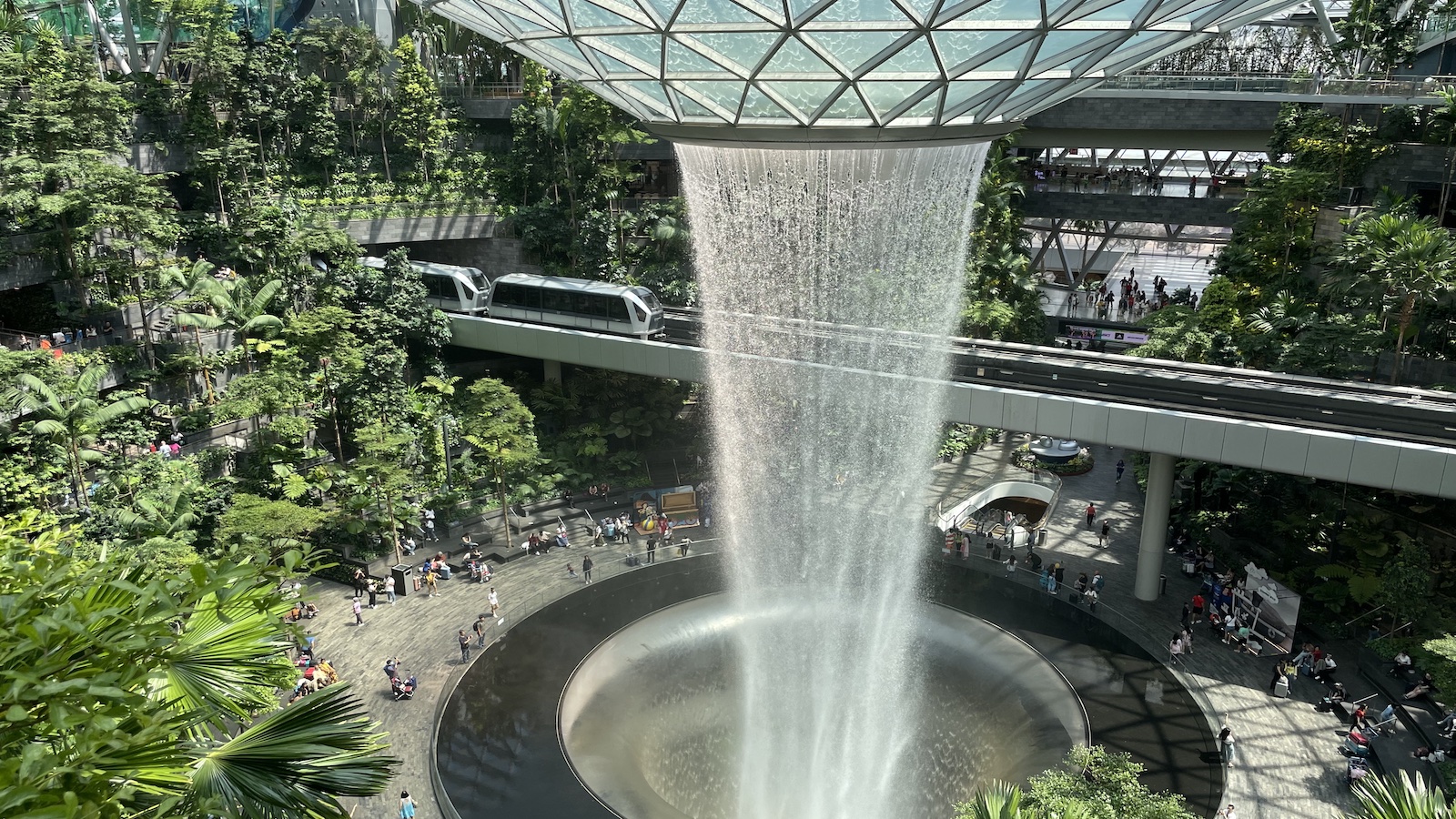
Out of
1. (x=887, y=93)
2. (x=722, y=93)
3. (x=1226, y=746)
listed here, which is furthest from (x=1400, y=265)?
(x=722, y=93)

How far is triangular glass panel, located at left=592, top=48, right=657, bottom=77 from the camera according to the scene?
71.8 ft

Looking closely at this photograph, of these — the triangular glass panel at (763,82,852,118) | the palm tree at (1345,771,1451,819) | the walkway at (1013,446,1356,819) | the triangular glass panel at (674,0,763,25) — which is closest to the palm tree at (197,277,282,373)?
the triangular glass panel at (763,82,852,118)

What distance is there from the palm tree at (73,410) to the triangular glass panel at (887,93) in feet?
85.7

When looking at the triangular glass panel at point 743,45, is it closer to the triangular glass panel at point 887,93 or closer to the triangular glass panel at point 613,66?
the triangular glass panel at point 887,93

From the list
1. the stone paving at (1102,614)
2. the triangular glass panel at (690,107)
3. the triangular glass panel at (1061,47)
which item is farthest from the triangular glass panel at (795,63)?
the stone paving at (1102,614)

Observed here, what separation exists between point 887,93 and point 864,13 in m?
2.94

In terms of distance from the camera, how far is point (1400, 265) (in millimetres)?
31406

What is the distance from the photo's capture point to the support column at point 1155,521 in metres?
32.3

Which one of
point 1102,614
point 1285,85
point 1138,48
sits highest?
point 1285,85

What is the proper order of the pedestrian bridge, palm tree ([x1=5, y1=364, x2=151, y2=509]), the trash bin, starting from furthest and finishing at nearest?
1. the trash bin
2. palm tree ([x1=5, y1=364, x2=151, y2=509])
3. the pedestrian bridge

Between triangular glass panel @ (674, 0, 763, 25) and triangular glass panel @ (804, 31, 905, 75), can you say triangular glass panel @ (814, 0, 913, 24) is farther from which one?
triangular glass panel @ (674, 0, 763, 25)

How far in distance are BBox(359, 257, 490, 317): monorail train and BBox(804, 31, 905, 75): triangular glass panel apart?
3098 centimetres

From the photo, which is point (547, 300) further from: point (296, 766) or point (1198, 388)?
point (296, 766)

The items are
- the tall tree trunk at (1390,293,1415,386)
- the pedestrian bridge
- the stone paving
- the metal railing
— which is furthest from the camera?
the metal railing
